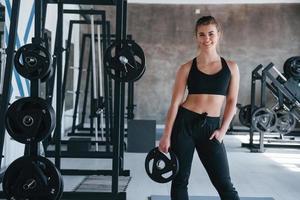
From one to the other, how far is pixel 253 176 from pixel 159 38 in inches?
233

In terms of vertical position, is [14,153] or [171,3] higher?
[171,3]

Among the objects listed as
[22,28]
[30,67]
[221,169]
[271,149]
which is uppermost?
[22,28]

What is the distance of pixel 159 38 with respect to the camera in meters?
9.78

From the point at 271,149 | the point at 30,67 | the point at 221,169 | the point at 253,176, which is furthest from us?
the point at 271,149

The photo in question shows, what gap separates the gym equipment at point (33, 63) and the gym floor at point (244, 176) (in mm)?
1376

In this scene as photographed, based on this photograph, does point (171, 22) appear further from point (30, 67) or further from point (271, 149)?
point (30, 67)

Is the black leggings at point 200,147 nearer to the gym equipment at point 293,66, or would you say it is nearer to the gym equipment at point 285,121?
the gym equipment at point 293,66

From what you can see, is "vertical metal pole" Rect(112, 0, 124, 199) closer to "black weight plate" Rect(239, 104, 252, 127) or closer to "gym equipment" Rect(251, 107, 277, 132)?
"gym equipment" Rect(251, 107, 277, 132)

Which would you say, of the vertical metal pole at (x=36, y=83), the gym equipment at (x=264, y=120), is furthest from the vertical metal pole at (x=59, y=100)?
the gym equipment at (x=264, y=120)

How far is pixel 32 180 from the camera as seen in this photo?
2.53 meters

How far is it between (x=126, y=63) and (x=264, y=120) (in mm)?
3439

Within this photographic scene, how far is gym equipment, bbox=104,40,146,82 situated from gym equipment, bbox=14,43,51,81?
57 centimetres

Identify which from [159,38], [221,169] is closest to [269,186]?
[221,169]

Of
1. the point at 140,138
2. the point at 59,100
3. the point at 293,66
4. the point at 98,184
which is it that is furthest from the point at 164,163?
the point at 293,66
